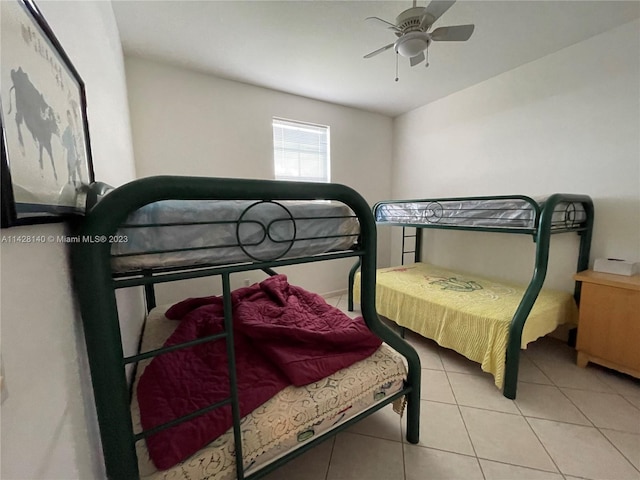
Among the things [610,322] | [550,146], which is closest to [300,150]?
[550,146]

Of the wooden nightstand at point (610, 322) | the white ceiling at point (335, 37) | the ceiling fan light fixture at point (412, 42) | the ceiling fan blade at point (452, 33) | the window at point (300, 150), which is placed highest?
the white ceiling at point (335, 37)

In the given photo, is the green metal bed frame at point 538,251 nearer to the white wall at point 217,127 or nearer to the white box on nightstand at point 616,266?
the white box on nightstand at point 616,266

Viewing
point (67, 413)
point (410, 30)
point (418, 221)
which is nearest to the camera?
point (67, 413)

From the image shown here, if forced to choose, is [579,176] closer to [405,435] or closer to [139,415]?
[405,435]

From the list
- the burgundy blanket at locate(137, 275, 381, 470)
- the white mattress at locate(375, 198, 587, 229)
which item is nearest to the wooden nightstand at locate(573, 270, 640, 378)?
the white mattress at locate(375, 198, 587, 229)

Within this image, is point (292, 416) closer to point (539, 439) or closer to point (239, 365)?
point (239, 365)

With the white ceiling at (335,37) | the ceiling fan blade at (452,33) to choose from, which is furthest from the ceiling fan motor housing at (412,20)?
the white ceiling at (335,37)

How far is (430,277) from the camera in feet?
8.21

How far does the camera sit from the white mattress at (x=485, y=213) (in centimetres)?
178

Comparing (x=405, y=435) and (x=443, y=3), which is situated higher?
(x=443, y=3)

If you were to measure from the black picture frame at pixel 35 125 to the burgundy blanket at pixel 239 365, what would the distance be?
2.12 ft

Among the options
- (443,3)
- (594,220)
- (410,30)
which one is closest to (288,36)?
(410,30)

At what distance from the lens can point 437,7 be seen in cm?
135

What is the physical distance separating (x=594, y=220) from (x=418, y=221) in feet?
4.25
